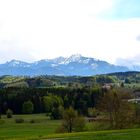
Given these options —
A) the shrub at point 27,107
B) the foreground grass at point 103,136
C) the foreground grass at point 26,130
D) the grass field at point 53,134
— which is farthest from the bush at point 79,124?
the shrub at point 27,107

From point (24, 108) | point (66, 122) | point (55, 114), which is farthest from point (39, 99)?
point (66, 122)

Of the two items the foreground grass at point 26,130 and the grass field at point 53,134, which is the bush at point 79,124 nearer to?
the grass field at point 53,134

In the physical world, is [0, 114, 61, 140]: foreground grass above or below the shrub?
below

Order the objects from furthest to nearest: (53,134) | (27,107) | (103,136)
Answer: (27,107), (53,134), (103,136)

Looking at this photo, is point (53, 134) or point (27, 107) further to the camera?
point (27, 107)

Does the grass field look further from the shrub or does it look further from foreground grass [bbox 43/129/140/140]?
the shrub

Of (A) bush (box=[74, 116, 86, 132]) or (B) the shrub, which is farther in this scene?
(B) the shrub

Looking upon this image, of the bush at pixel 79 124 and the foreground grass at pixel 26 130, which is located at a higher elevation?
the bush at pixel 79 124

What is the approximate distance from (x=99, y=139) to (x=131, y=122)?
37602 mm

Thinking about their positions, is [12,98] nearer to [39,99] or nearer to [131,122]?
[39,99]

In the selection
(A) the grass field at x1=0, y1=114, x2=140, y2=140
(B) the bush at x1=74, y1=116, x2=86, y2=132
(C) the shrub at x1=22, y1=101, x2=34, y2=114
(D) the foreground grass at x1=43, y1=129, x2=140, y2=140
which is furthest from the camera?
(C) the shrub at x1=22, y1=101, x2=34, y2=114

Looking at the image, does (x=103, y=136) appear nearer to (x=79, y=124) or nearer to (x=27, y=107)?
(x=79, y=124)

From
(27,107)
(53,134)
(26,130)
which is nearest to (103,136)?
(53,134)

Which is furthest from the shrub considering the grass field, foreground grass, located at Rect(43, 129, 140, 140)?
foreground grass, located at Rect(43, 129, 140, 140)
